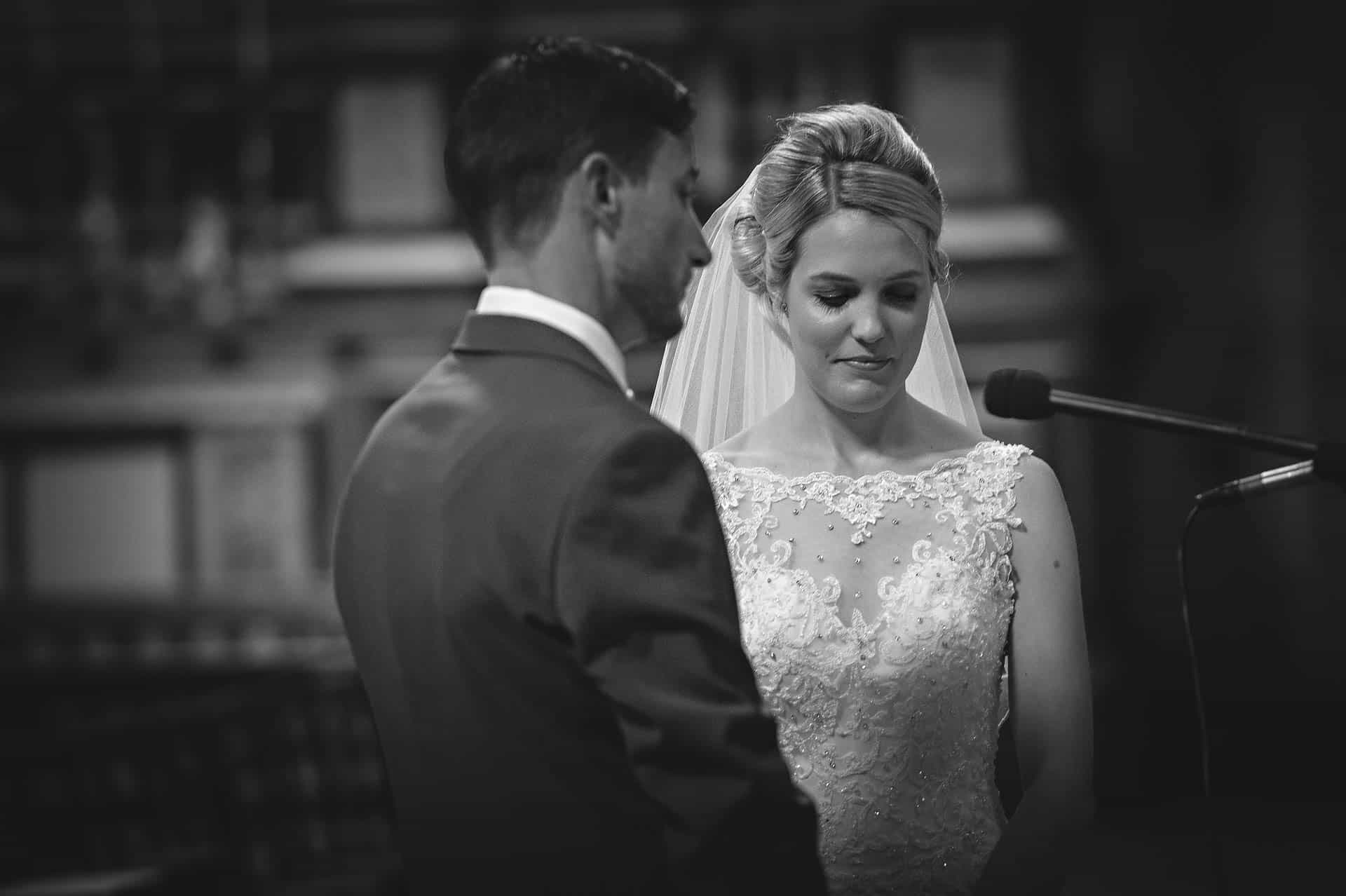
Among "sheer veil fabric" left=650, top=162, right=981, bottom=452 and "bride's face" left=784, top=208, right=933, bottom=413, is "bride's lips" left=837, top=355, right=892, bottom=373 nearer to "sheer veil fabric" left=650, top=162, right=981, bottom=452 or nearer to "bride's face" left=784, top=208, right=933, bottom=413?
"bride's face" left=784, top=208, right=933, bottom=413

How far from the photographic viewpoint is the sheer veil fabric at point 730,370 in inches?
103

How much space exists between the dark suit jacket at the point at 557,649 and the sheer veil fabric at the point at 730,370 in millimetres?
1204

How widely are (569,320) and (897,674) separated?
1.03 m

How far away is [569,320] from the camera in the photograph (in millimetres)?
1399

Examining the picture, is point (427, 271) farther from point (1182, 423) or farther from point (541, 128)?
point (541, 128)

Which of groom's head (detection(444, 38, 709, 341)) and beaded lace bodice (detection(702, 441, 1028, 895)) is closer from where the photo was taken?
groom's head (detection(444, 38, 709, 341))

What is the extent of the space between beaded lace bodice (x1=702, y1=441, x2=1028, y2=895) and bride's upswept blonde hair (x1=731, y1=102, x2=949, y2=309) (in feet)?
1.33

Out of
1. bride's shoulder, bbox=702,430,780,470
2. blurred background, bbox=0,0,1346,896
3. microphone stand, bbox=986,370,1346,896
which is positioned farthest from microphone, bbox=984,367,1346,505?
blurred background, bbox=0,0,1346,896

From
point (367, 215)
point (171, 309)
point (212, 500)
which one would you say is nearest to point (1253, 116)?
point (367, 215)

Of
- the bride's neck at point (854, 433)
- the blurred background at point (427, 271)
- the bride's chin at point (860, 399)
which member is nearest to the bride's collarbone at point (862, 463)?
the bride's neck at point (854, 433)

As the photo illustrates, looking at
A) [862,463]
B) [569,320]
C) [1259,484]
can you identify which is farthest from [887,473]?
[569,320]

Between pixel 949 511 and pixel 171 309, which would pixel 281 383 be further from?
pixel 949 511

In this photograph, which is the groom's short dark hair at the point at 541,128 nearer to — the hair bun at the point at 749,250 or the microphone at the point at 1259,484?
the microphone at the point at 1259,484

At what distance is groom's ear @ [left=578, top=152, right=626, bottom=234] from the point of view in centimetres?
137
